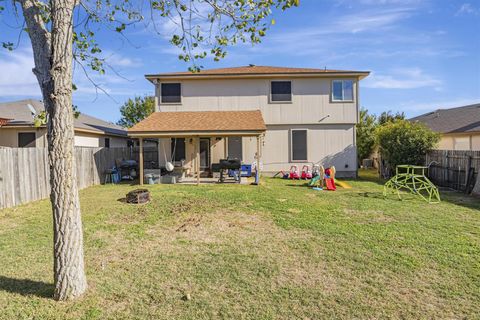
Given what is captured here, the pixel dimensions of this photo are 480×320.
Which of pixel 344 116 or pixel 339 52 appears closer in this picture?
pixel 339 52

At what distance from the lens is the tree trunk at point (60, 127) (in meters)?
3.65

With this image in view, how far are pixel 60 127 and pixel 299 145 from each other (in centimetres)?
1425

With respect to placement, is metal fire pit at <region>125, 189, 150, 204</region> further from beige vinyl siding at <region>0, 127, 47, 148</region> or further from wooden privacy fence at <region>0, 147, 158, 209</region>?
beige vinyl siding at <region>0, 127, 47, 148</region>

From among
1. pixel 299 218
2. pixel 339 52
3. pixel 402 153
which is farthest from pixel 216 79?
pixel 299 218

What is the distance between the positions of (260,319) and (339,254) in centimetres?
237

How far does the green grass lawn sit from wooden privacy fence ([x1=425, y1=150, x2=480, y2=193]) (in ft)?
12.0

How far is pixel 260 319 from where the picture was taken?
344cm

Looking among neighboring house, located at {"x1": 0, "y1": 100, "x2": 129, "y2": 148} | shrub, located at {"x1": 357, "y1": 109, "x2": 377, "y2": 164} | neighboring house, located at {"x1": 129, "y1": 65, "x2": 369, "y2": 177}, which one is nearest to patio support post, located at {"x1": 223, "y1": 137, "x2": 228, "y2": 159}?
neighboring house, located at {"x1": 129, "y1": 65, "x2": 369, "y2": 177}

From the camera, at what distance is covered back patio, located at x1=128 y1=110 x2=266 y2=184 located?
14102 millimetres

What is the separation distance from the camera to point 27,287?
13.8 ft

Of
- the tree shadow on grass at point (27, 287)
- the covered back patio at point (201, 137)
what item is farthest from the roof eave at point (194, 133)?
the tree shadow on grass at point (27, 287)

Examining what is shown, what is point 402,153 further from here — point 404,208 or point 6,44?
point 6,44

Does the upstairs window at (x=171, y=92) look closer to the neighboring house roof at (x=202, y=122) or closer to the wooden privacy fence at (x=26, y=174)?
the neighboring house roof at (x=202, y=122)

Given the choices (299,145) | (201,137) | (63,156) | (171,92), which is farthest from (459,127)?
(63,156)
